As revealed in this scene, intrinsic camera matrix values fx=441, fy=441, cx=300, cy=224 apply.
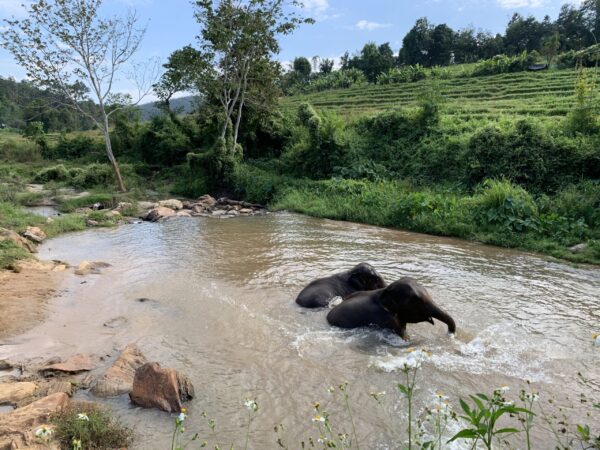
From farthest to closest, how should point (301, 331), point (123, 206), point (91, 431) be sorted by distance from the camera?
point (123, 206)
point (301, 331)
point (91, 431)

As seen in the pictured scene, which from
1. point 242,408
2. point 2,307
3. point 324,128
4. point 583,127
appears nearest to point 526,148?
point 583,127

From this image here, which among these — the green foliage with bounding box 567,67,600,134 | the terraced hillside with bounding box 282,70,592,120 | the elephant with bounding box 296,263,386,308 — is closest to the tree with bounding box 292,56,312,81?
the terraced hillside with bounding box 282,70,592,120

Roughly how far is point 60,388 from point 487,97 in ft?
111

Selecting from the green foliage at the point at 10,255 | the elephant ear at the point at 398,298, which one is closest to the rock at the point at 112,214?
the green foliage at the point at 10,255

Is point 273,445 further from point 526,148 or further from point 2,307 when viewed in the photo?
point 526,148

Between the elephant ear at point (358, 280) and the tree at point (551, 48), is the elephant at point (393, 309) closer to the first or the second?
the elephant ear at point (358, 280)

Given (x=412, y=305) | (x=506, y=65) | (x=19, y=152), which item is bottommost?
(x=412, y=305)

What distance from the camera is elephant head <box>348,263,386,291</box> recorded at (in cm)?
747

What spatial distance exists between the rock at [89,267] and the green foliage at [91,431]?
6.54 m

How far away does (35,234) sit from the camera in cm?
1430

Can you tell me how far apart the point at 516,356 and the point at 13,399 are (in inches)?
237

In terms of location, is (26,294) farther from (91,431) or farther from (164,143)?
(164,143)

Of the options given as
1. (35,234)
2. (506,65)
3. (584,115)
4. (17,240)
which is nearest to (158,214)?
(35,234)

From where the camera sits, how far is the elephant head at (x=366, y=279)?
7.47 metres
